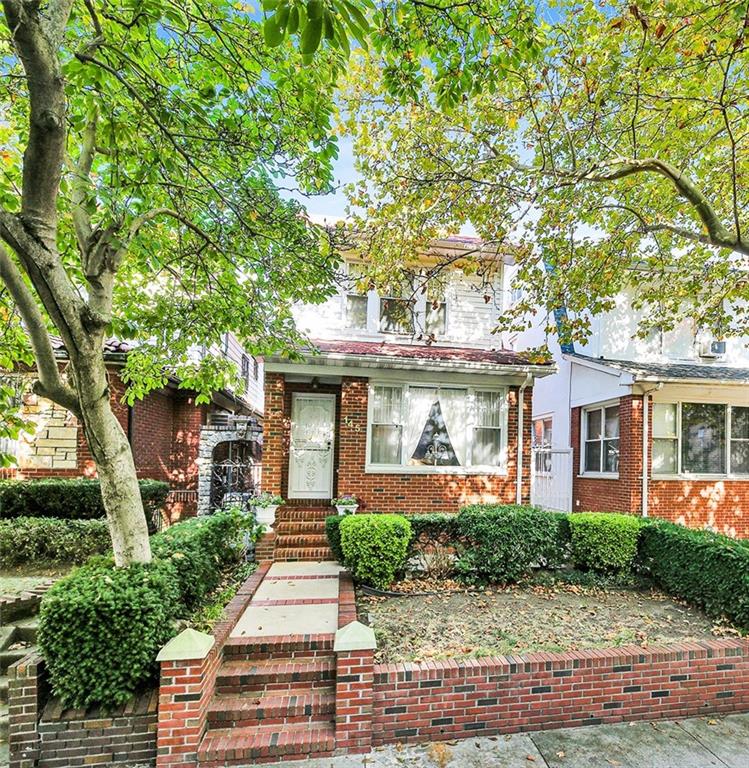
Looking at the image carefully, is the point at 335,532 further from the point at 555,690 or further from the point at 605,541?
the point at 605,541

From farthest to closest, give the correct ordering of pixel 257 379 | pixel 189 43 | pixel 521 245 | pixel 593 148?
pixel 257 379, pixel 521 245, pixel 593 148, pixel 189 43

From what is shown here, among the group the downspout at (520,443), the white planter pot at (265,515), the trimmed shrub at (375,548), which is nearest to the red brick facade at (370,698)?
the trimmed shrub at (375,548)

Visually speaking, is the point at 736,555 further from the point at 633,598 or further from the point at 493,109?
the point at 493,109

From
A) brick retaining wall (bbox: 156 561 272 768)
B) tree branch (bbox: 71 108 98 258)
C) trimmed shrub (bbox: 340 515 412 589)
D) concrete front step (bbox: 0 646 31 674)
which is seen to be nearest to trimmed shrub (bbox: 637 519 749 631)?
trimmed shrub (bbox: 340 515 412 589)

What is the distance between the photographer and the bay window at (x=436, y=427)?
345 inches

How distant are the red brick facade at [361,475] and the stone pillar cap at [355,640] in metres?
4.56

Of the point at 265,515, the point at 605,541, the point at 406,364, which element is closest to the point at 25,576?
the point at 265,515

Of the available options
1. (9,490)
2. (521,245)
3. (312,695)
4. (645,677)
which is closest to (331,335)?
(521,245)

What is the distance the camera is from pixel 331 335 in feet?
32.9

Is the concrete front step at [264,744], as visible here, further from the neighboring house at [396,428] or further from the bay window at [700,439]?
the bay window at [700,439]

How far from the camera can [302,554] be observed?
7.48m

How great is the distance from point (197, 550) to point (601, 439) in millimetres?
9784

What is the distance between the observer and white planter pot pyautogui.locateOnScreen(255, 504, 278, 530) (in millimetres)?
7180

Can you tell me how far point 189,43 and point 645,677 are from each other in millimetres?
7683
